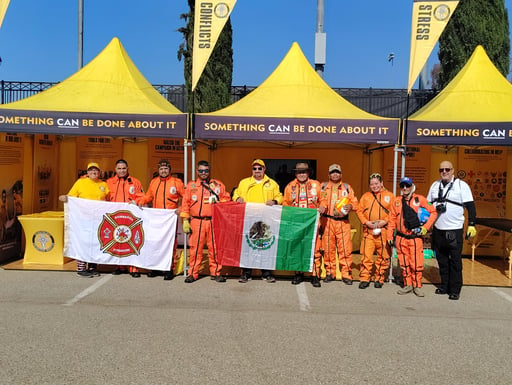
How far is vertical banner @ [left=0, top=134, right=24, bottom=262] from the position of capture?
7125mm

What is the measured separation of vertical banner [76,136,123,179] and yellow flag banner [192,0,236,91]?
2.78m

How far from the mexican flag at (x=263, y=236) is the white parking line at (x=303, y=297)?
266mm

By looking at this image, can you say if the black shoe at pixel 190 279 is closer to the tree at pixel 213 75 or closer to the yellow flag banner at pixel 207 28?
the yellow flag banner at pixel 207 28

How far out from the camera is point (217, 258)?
6195 mm

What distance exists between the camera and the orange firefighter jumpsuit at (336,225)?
5.96 metres

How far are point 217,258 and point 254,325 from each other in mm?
1978

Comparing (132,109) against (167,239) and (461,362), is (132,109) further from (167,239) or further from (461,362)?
(461,362)

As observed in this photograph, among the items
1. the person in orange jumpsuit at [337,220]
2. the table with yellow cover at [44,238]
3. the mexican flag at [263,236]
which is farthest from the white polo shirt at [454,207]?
the table with yellow cover at [44,238]

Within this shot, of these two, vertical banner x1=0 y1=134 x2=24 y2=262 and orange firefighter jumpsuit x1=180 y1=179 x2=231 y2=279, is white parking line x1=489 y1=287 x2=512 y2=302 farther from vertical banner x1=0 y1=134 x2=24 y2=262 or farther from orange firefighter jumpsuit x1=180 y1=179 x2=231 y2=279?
vertical banner x1=0 y1=134 x2=24 y2=262

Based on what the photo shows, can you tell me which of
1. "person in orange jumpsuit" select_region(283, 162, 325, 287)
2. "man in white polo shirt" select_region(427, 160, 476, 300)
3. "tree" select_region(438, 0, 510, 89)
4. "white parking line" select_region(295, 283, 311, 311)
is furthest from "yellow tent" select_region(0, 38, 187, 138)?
"tree" select_region(438, 0, 510, 89)

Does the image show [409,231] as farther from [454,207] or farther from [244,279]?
[244,279]

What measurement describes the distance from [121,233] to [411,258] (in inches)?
171

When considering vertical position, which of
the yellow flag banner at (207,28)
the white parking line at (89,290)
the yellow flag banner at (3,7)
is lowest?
the white parking line at (89,290)

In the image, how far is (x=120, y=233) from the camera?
6.30 meters
